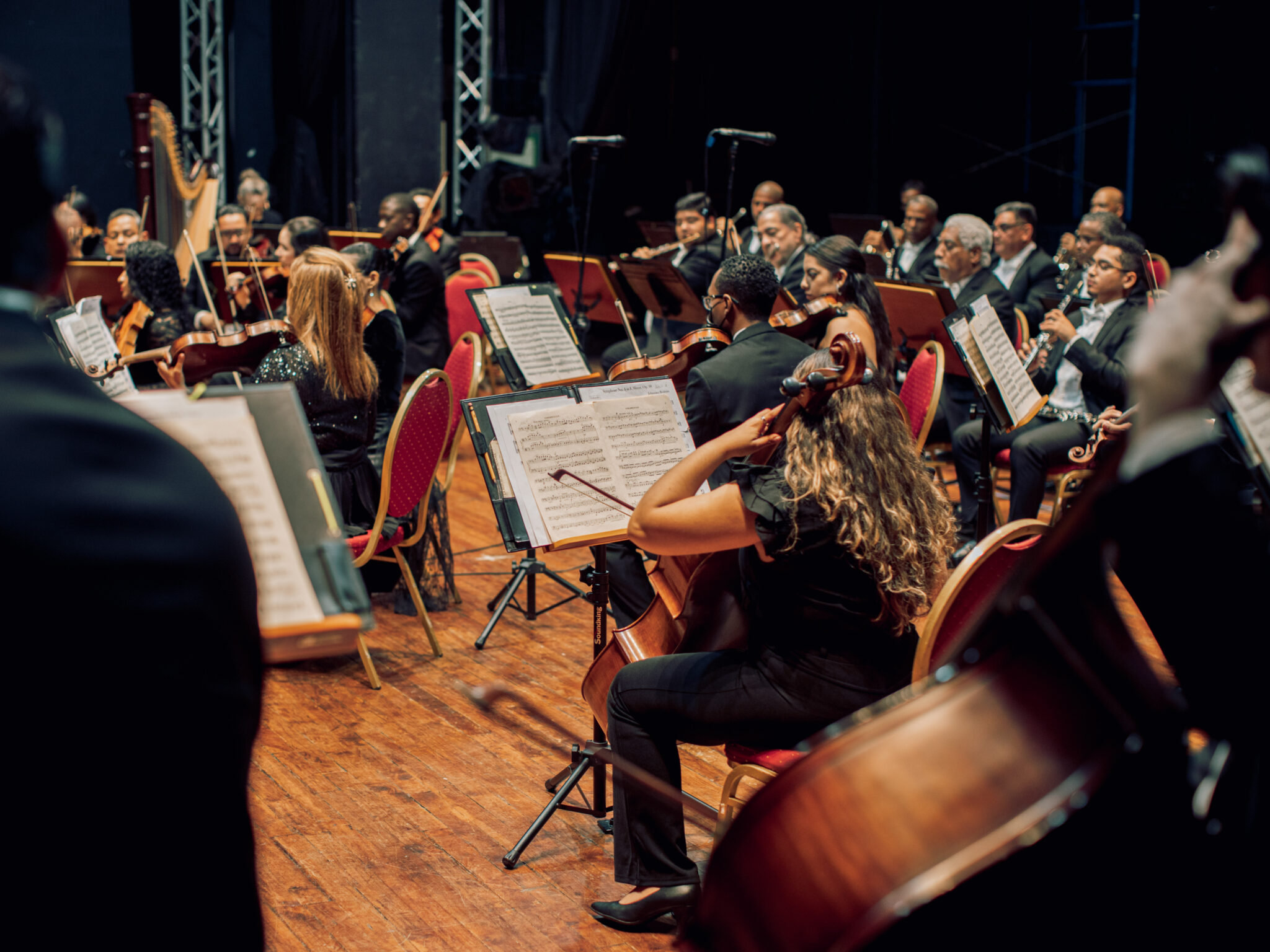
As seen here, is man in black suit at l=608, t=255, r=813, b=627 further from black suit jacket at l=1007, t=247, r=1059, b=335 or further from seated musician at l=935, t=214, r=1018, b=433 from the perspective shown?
black suit jacket at l=1007, t=247, r=1059, b=335

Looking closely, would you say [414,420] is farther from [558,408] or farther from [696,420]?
[558,408]

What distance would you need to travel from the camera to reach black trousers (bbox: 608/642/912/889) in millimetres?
2141

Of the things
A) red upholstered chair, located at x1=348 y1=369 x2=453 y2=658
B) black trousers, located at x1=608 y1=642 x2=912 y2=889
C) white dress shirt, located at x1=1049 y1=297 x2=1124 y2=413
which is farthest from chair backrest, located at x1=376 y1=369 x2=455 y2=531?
white dress shirt, located at x1=1049 y1=297 x2=1124 y2=413

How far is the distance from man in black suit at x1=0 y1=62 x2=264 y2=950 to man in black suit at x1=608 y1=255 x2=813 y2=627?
244 cm

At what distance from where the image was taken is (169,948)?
90 cm

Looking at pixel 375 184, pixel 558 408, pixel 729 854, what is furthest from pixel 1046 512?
pixel 375 184

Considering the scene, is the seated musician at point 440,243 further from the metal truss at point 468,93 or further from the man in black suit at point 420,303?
the metal truss at point 468,93

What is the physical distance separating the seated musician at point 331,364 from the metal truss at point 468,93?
6027mm

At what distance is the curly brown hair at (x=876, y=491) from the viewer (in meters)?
Result: 2.05

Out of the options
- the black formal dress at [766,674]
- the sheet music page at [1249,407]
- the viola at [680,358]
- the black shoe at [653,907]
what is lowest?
the black shoe at [653,907]

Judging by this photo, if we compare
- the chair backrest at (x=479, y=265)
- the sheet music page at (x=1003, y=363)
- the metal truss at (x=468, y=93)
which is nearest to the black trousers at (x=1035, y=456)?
the sheet music page at (x=1003, y=363)

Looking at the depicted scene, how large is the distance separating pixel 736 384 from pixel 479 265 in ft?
14.2

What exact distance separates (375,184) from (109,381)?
525 cm

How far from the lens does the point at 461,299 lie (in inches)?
274
